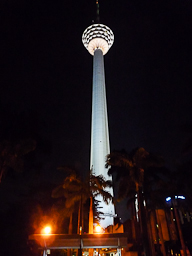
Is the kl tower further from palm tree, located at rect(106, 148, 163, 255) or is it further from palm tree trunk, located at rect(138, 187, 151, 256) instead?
palm tree trunk, located at rect(138, 187, 151, 256)

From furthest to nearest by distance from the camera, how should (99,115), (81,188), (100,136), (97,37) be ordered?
(97,37) → (99,115) → (100,136) → (81,188)

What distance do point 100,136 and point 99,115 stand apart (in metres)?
7.20

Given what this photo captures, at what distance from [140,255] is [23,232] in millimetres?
18756

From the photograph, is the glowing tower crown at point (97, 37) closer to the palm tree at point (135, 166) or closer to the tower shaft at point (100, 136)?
the tower shaft at point (100, 136)

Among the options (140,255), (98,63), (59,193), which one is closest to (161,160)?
(59,193)

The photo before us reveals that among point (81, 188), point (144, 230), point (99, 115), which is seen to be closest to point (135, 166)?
point (144, 230)

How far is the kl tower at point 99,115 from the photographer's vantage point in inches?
2294

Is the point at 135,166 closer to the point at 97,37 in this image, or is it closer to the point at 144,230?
the point at 144,230

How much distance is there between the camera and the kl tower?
58275 millimetres

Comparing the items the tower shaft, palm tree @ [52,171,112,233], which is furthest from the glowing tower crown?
palm tree @ [52,171,112,233]

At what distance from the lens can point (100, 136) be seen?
64.8 m

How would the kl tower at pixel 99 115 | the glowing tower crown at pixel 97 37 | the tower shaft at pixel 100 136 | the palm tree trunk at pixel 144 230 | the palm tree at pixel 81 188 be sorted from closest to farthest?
the palm tree trunk at pixel 144 230, the palm tree at pixel 81 188, the tower shaft at pixel 100 136, the kl tower at pixel 99 115, the glowing tower crown at pixel 97 37

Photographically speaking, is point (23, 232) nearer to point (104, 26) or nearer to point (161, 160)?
point (161, 160)

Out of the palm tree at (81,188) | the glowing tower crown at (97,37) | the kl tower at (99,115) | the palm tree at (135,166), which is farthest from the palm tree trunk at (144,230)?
the glowing tower crown at (97,37)
